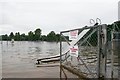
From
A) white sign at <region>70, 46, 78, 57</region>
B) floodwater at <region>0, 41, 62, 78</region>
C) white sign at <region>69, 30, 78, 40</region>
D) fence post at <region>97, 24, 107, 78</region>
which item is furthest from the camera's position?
floodwater at <region>0, 41, 62, 78</region>

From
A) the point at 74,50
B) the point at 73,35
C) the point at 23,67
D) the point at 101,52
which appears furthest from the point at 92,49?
the point at 23,67

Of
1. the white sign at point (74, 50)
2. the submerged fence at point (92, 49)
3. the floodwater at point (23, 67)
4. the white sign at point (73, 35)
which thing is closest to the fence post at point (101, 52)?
the submerged fence at point (92, 49)

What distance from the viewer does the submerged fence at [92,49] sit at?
6.57m

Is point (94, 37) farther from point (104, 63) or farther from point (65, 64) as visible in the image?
point (65, 64)

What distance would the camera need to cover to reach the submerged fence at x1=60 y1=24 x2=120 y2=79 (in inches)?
259

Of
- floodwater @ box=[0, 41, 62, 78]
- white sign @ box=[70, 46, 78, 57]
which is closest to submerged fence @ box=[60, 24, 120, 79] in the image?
white sign @ box=[70, 46, 78, 57]

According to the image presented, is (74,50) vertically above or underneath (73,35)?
underneath

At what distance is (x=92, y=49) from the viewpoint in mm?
8125

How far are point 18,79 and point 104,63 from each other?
5798mm

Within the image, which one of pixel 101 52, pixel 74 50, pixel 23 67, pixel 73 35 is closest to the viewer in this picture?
pixel 101 52

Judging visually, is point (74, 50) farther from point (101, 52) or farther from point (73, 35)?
point (101, 52)

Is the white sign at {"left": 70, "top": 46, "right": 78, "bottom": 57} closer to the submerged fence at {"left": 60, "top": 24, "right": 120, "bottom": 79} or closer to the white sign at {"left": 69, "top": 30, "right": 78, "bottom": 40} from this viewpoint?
the submerged fence at {"left": 60, "top": 24, "right": 120, "bottom": 79}

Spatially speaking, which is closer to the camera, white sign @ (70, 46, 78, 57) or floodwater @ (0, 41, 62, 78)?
white sign @ (70, 46, 78, 57)

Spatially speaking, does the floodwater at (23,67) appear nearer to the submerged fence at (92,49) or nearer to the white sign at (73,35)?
the submerged fence at (92,49)
